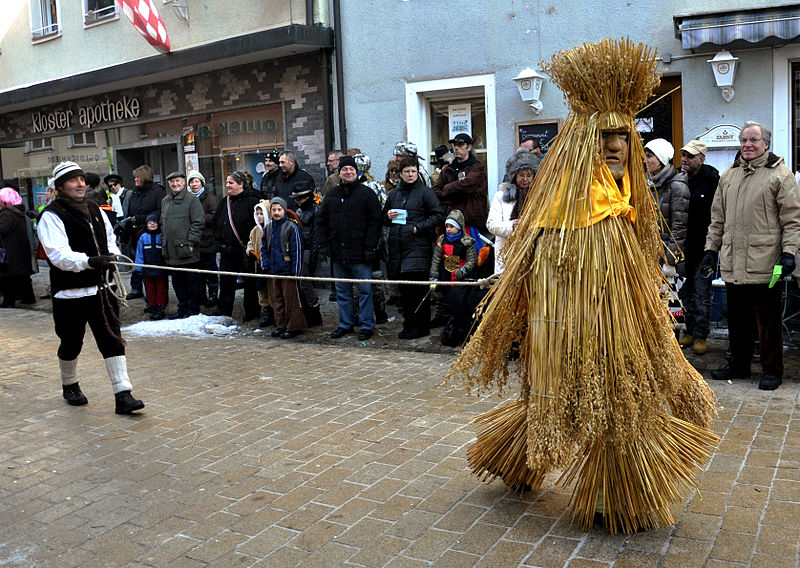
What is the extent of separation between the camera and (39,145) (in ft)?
57.9

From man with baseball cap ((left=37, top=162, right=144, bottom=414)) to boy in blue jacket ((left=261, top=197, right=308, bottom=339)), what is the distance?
2980mm

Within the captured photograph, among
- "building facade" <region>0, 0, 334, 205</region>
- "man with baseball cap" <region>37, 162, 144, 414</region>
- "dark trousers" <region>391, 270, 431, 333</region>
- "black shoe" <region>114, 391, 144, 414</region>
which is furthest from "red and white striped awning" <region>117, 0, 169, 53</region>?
"black shoe" <region>114, 391, 144, 414</region>

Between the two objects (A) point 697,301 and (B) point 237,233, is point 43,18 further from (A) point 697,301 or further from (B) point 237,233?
(A) point 697,301

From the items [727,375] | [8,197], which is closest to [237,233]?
[8,197]

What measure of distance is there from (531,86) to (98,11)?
9.25 m

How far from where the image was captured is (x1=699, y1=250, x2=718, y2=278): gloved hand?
6.69 m

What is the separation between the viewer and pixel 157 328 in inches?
396

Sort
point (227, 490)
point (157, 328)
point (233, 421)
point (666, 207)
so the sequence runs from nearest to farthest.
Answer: point (227, 490) → point (233, 421) → point (666, 207) → point (157, 328)

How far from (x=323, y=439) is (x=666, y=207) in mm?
3824

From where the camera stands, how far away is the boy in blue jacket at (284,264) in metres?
9.20

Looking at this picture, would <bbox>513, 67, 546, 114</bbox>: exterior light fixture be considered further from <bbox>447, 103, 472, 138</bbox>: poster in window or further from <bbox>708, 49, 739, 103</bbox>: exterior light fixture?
<bbox>708, 49, 739, 103</bbox>: exterior light fixture

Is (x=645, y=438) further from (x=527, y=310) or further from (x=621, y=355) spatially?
(x=527, y=310)

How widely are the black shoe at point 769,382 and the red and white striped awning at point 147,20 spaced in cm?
1032

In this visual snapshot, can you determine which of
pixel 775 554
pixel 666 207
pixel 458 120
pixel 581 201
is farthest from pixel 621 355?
pixel 458 120
